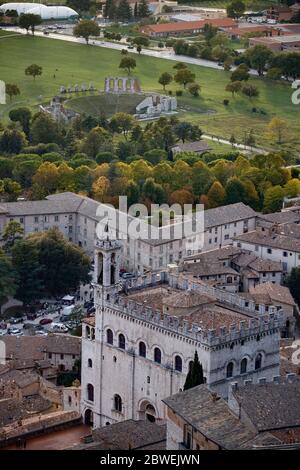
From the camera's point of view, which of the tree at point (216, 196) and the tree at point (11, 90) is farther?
the tree at point (11, 90)

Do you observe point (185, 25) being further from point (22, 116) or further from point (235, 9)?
point (22, 116)

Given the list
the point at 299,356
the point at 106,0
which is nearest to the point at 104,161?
the point at 299,356

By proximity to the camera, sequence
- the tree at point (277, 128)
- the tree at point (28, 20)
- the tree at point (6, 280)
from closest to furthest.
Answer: the tree at point (6, 280), the tree at point (277, 128), the tree at point (28, 20)
